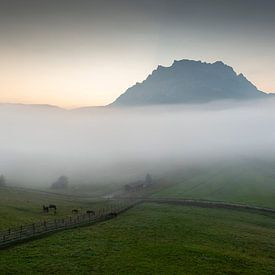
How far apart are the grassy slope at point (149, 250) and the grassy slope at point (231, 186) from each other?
141 feet

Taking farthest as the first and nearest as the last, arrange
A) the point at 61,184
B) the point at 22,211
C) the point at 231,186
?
the point at 61,184 < the point at 231,186 < the point at 22,211

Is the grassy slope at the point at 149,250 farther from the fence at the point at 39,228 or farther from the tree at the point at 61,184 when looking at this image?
the tree at the point at 61,184

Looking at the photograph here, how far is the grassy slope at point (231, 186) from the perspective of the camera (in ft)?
423

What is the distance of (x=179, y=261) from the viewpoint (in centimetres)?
5438

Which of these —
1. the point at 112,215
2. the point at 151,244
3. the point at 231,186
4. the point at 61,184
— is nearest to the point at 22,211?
the point at 112,215

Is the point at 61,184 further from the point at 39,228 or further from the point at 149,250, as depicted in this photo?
the point at 149,250

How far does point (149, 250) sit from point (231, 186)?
314ft

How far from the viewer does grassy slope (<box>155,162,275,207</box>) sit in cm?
12888

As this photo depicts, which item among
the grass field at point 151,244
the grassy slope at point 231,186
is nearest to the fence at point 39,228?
the grass field at point 151,244

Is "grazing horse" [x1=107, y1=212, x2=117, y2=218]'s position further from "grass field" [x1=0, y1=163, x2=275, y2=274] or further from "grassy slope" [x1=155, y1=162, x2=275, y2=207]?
"grassy slope" [x1=155, y1=162, x2=275, y2=207]

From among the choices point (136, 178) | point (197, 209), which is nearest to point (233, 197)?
point (197, 209)

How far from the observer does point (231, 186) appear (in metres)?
148

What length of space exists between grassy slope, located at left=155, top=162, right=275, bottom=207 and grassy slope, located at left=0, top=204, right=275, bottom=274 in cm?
4284

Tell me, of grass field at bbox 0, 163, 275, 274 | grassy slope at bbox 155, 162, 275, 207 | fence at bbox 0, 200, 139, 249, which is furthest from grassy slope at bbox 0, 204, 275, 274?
grassy slope at bbox 155, 162, 275, 207
